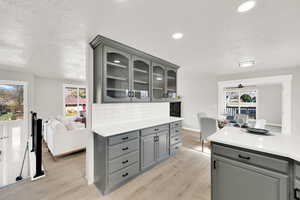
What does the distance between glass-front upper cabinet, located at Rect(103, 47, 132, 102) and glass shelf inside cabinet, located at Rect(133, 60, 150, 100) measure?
207 mm

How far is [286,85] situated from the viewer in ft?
12.4

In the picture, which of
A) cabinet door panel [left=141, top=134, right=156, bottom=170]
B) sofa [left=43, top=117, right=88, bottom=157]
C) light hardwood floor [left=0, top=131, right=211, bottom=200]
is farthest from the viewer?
sofa [left=43, top=117, right=88, bottom=157]

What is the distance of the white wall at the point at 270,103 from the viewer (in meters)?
5.21

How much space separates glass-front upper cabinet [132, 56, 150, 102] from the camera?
2383 millimetres

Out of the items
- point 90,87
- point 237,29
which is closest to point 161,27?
point 237,29

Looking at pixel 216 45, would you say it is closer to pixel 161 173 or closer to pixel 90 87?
pixel 90 87

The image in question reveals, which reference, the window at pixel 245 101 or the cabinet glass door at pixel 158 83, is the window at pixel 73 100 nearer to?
the cabinet glass door at pixel 158 83

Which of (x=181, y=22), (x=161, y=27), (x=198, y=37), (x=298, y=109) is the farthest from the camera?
(x=298, y=109)

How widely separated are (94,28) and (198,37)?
156cm

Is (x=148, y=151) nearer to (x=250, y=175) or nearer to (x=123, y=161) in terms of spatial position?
(x=123, y=161)

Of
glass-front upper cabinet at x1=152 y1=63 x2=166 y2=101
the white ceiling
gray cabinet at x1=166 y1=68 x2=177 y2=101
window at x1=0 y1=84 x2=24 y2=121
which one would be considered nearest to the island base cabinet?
the white ceiling

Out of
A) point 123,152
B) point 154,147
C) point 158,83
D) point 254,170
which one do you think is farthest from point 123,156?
point 158,83

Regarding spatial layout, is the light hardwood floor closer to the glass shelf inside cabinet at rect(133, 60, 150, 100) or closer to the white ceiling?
the glass shelf inside cabinet at rect(133, 60, 150, 100)

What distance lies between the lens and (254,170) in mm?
1123
